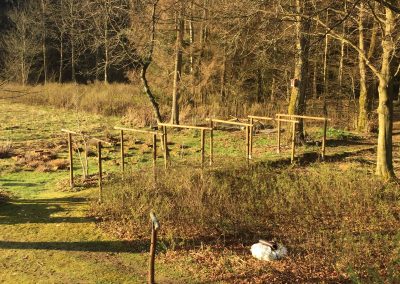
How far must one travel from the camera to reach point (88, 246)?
7078mm

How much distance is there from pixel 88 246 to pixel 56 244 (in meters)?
0.51

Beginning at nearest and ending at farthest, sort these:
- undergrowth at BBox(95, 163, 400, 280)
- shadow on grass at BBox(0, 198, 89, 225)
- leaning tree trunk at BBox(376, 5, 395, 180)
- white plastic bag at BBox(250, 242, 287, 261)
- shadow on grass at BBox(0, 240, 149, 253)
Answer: white plastic bag at BBox(250, 242, 287, 261), undergrowth at BBox(95, 163, 400, 280), shadow on grass at BBox(0, 240, 149, 253), shadow on grass at BBox(0, 198, 89, 225), leaning tree trunk at BBox(376, 5, 395, 180)

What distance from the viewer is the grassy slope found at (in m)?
6.18

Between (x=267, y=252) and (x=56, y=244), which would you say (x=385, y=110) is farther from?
(x=56, y=244)

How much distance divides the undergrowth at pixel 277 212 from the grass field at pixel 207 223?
2 cm

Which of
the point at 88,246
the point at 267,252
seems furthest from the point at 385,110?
the point at 88,246

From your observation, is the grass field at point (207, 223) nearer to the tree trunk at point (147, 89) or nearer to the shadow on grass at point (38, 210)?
the shadow on grass at point (38, 210)

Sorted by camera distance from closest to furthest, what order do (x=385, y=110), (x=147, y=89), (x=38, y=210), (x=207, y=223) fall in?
(x=207, y=223) → (x=38, y=210) → (x=385, y=110) → (x=147, y=89)

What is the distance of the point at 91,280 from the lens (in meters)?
6.01

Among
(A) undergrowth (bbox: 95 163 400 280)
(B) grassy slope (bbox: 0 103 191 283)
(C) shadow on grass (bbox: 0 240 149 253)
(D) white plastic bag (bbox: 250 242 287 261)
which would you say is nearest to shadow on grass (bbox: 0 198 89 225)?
(B) grassy slope (bbox: 0 103 191 283)

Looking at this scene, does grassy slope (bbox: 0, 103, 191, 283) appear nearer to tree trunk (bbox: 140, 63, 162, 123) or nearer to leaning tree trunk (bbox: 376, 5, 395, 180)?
tree trunk (bbox: 140, 63, 162, 123)

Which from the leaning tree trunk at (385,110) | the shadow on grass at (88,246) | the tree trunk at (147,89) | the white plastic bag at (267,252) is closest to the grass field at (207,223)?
the shadow on grass at (88,246)

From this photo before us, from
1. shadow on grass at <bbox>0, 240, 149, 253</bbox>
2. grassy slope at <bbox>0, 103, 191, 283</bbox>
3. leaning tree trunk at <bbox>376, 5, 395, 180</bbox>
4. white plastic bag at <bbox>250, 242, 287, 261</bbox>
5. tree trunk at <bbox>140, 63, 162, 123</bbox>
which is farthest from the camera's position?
tree trunk at <bbox>140, 63, 162, 123</bbox>

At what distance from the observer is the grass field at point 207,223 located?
6188mm
